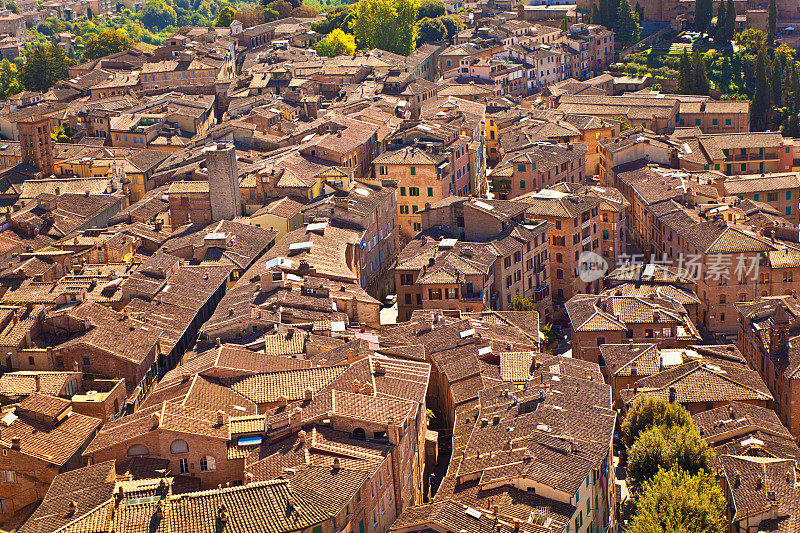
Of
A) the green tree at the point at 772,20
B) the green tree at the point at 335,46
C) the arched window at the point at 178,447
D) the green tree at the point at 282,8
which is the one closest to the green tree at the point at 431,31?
the green tree at the point at 335,46

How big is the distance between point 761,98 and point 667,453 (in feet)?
290

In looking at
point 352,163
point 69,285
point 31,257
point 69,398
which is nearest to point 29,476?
point 69,398

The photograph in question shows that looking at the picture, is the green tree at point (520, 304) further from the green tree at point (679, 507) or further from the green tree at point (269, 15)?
the green tree at point (269, 15)

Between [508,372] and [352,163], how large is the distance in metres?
A: 42.5

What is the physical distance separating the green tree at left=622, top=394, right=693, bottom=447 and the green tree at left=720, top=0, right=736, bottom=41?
107937mm

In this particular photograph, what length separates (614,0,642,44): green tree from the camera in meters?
170

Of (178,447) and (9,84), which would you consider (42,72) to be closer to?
(9,84)

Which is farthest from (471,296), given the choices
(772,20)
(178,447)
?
(772,20)

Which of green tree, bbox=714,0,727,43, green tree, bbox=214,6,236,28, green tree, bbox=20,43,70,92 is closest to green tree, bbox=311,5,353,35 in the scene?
green tree, bbox=214,6,236,28

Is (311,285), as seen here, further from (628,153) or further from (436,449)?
(628,153)

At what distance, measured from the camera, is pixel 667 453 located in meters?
58.2

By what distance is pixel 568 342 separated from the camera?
83.9 m

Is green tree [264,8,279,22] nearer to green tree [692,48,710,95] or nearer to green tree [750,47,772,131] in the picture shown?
green tree [692,48,710,95]

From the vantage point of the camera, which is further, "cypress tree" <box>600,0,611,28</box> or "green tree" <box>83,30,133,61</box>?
"cypress tree" <box>600,0,611,28</box>
